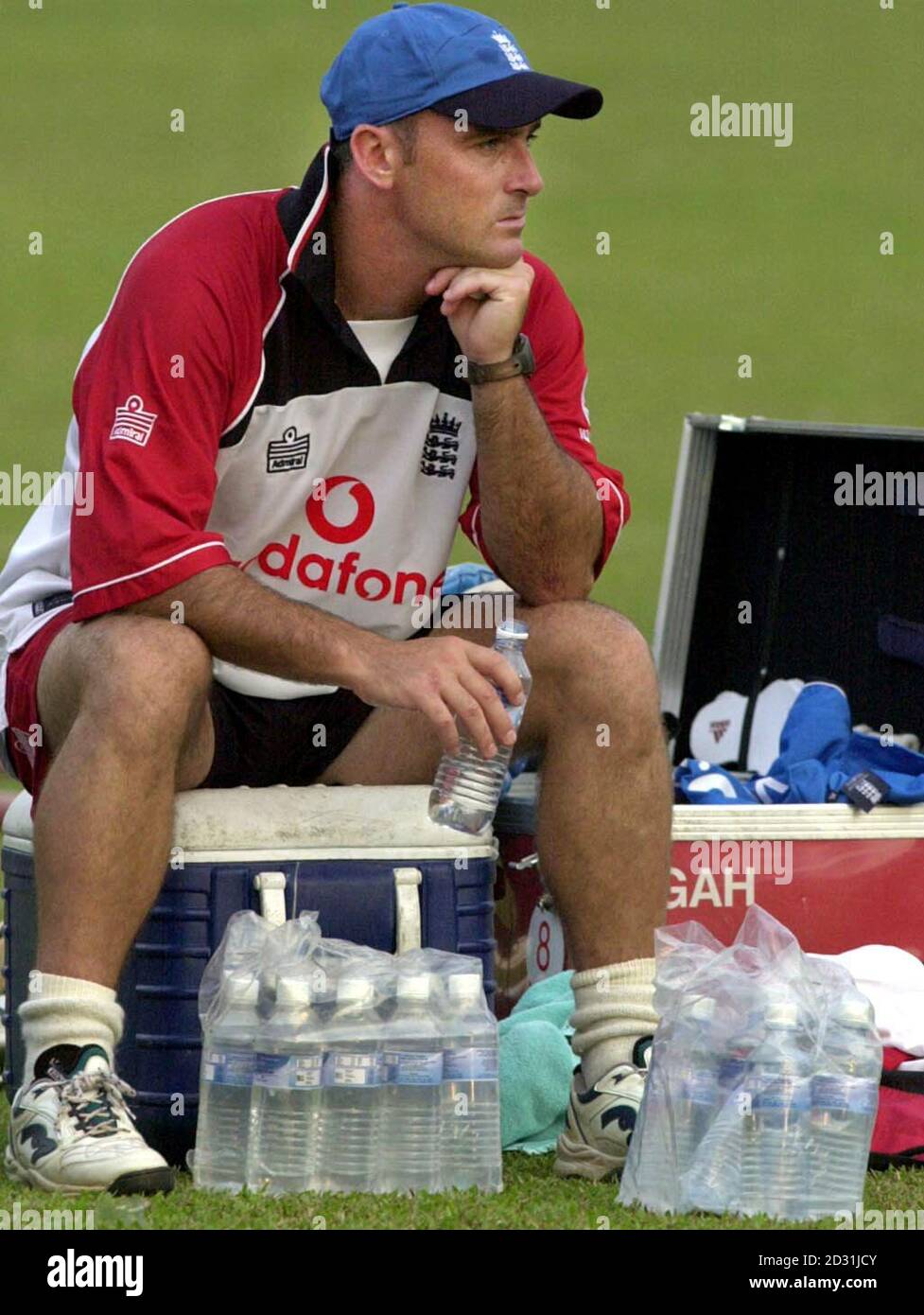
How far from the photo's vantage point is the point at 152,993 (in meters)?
3.33

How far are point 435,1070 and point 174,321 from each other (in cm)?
123

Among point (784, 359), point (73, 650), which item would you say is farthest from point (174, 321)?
point (784, 359)

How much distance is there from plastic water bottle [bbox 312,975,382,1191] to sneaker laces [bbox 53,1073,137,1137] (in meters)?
0.30

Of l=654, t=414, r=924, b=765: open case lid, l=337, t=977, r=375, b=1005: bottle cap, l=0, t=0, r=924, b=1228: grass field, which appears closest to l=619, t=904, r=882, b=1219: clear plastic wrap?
l=337, t=977, r=375, b=1005: bottle cap

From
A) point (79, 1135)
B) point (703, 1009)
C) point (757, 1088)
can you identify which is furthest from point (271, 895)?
point (757, 1088)

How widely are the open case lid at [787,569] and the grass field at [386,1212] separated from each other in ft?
8.54

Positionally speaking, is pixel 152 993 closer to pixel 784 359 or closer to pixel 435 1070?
pixel 435 1070

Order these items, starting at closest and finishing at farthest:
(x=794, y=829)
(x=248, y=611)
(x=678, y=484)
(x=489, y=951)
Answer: (x=248, y=611)
(x=489, y=951)
(x=794, y=829)
(x=678, y=484)

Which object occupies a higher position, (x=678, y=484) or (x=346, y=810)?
(x=678, y=484)

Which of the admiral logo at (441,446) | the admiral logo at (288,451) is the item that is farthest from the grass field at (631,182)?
the admiral logo at (288,451)

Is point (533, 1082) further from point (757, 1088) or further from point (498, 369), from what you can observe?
point (498, 369)

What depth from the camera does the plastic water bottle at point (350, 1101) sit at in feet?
10.2

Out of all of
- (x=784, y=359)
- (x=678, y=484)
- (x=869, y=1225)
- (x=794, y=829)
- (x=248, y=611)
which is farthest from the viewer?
Result: (x=784, y=359)

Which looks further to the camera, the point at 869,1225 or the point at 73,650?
the point at 73,650
